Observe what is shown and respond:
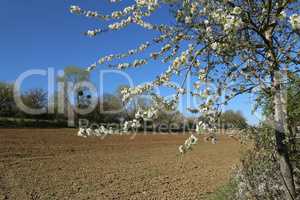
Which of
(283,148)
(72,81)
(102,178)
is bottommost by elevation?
(102,178)

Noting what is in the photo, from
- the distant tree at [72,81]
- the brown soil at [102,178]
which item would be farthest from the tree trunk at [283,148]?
the distant tree at [72,81]

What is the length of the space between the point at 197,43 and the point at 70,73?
62.0 metres

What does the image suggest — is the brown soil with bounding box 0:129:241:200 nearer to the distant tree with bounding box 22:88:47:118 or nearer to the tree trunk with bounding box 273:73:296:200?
the tree trunk with bounding box 273:73:296:200

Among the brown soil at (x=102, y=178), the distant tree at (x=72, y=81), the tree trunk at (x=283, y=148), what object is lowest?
the brown soil at (x=102, y=178)

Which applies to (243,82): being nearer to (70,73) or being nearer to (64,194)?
(64,194)

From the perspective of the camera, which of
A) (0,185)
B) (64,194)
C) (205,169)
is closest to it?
(64,194)

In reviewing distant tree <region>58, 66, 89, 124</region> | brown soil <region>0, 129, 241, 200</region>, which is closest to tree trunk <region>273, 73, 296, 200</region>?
brown soil <region>0, 129, 241, 200</region>

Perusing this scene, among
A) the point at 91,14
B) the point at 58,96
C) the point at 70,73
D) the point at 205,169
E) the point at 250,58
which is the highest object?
the point at 70,73

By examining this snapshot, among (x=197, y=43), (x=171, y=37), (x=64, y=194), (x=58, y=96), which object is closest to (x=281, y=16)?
(x=197, y=43)

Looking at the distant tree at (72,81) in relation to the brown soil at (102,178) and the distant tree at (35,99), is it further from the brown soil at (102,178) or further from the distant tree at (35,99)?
the brown soil at (102,178)

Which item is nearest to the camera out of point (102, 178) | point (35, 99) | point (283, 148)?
point (283, 148)

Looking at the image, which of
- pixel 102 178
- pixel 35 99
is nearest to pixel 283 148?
pixel 102 178

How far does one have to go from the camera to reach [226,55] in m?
3.16

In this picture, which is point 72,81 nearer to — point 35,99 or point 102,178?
point 35,99
